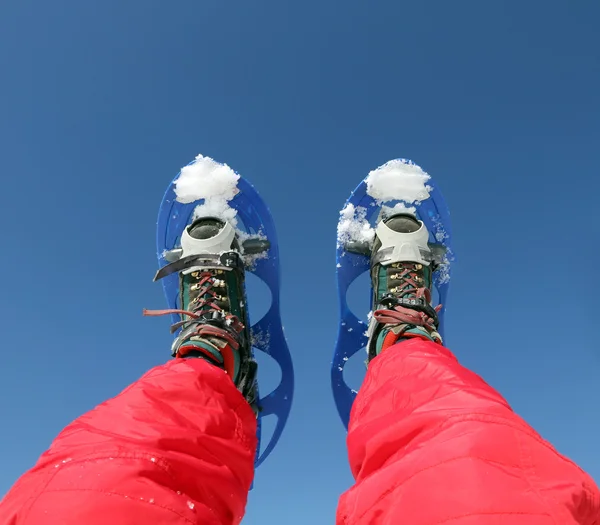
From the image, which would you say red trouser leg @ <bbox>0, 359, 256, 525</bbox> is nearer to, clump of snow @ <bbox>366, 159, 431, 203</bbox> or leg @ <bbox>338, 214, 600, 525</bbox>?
leg @ <bbox>338, 214, 600, 525</bbox>

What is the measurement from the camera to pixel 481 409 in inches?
33.6

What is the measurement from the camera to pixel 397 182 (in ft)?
8.83

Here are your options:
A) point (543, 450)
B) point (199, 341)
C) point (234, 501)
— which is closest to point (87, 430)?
point (234, 501)

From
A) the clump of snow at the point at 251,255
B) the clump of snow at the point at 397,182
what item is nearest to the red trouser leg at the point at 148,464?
the clump of snow at the point at 251,255

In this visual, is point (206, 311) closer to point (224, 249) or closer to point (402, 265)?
point (224, 249)

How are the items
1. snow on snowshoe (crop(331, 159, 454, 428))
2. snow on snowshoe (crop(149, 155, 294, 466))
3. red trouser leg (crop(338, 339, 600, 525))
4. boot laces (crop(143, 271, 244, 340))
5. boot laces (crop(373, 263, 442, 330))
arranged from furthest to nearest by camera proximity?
snow on snowshoe (crop(331, 159, 454, 428))
snow on snowshoe (crop(149, 155, 294, 466))
boot laces (crop(143, 271, 244, 340))
boot laces (crop(373, 263, 442, 330))
red trouser leg (crop(338, 339, 600, 525))

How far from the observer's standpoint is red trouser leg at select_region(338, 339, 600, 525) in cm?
67

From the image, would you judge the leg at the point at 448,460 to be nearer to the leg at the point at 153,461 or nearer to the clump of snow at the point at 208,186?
the leg at the point at 153,461

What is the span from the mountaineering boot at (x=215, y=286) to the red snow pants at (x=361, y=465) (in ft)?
2.56

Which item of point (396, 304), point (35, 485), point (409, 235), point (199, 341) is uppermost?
point (409, 235)

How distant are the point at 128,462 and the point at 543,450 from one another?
0.71 metres

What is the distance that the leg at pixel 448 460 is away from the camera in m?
0.67

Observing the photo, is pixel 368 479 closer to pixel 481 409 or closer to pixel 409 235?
pixel 481 409

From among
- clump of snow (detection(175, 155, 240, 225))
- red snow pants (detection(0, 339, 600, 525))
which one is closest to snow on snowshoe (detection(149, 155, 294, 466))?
clump of snow (detection(175, 155, 240, 225))
